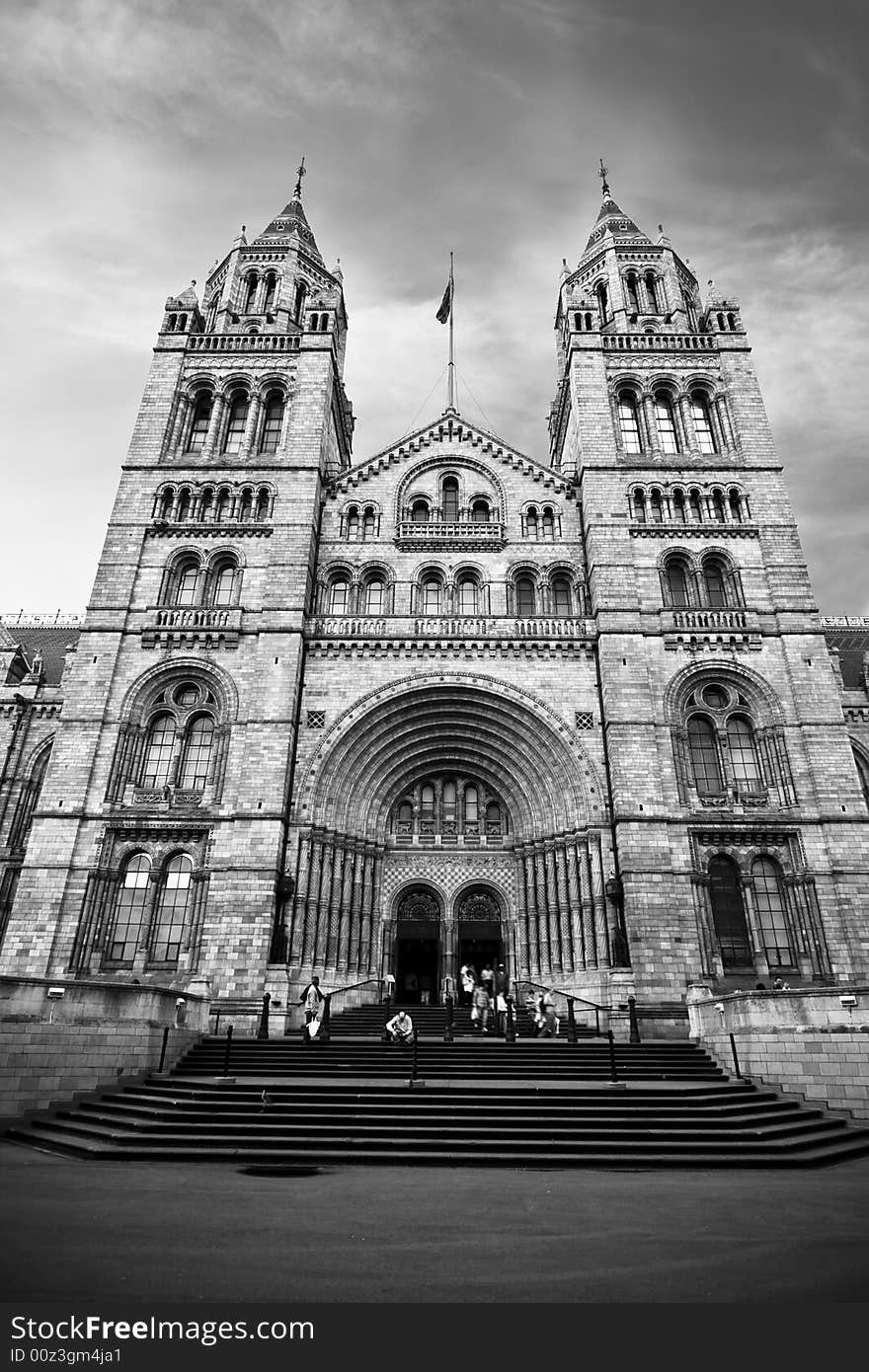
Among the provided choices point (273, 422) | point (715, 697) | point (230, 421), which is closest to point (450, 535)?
point (273, 422)

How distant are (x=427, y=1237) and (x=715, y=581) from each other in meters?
25.1

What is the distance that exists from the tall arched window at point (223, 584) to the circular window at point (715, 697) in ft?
55.8

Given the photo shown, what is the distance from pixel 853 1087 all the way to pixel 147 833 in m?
19.2

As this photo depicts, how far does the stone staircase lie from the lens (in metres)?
10.2

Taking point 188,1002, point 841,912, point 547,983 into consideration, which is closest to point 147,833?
point 188,1002

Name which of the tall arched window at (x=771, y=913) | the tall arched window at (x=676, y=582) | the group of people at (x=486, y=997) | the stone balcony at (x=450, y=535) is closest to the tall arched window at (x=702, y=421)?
the tall arched window at (x=676, y=582)

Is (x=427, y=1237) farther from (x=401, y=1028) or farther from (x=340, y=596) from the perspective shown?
(x=340, y=596)

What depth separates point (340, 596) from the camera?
28.1m

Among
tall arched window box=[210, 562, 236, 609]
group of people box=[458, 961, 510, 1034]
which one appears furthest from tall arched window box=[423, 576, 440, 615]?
group of people box=[458, 961, 510, 1034]

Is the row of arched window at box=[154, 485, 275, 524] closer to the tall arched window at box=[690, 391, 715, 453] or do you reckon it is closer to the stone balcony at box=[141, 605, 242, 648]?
the stone balcony at box=[141, 605, 242, 648]

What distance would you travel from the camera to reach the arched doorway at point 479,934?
2497cm

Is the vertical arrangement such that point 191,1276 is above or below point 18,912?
below

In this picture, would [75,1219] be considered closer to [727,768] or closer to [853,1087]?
[853,1087]

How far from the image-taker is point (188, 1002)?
1738 cm
